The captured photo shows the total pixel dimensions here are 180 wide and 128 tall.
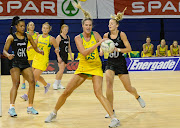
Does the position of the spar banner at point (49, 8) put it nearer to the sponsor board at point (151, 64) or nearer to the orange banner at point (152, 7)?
the orange banner at point (152, 7)

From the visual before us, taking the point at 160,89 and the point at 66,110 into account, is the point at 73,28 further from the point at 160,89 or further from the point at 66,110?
the point at 66,110

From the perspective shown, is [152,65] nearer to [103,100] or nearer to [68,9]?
[68,9]

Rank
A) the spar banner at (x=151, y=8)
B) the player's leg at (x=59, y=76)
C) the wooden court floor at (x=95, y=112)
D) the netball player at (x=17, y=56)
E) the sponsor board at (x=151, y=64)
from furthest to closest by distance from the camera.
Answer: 1. the spar banner at (x=151, y=8)
2. the sponsor board at (x=151, y=64)
3. the player's leg at (x=59, y=76)
4. the netball player at (x=17, y=56)
5. the wooden court floor at (x=95, y=112)

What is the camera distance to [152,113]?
610cm

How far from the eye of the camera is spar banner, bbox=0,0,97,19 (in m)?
16.9

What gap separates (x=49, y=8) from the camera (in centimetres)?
1702

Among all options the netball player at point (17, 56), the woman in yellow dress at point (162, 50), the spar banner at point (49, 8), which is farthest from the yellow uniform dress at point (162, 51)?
the netball player at point (17, 56)

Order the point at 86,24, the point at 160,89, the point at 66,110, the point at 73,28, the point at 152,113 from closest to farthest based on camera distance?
the point at 86,24 < the point at 152,113 < the point at 66,110 < the point at 160,89 < the point at 73,28

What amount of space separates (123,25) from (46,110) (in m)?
14.2

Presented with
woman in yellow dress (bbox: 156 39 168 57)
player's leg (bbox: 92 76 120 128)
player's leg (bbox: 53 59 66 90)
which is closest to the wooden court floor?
player's leg (bbox: 92 76 120 128)

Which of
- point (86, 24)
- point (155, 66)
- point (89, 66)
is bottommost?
point (155, 66)

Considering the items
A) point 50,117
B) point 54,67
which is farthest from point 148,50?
point 50,117

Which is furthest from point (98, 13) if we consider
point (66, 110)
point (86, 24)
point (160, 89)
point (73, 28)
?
point (86, 24)

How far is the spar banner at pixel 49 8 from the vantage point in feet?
55.3
